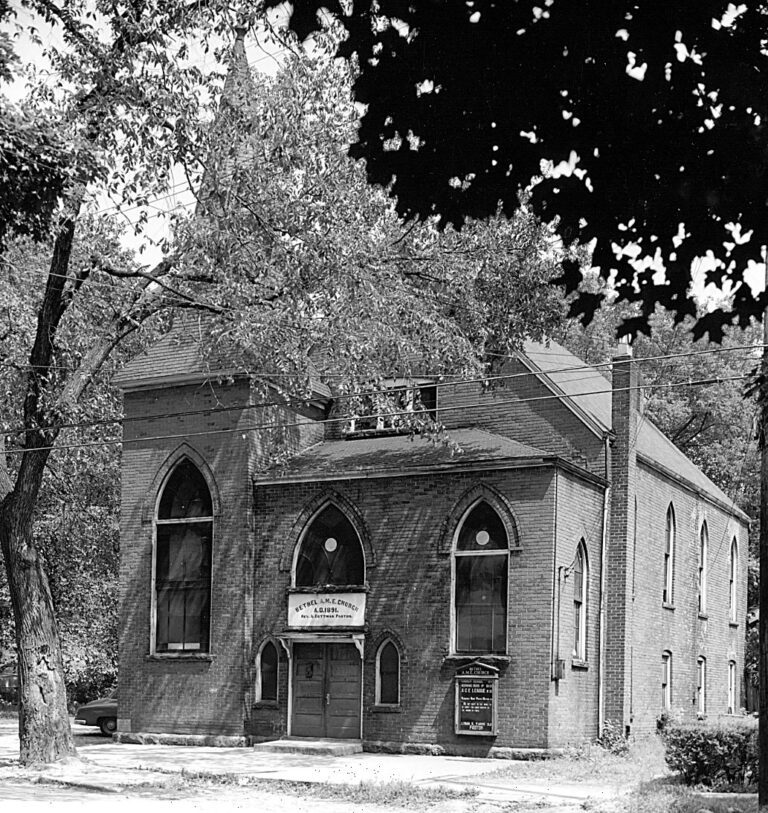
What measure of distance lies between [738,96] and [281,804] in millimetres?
14761

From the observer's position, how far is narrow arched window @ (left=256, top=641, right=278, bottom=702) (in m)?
28.1

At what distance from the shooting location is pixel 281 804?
18484 millimetres

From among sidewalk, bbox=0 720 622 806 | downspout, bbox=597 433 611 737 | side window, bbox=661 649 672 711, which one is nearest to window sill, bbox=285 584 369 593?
sidewalk, bbox=0 720 622 806

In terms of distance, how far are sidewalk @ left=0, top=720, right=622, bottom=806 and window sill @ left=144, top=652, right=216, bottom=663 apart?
1984mm

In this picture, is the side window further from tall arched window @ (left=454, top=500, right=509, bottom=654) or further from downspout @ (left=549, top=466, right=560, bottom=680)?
tall arched window @ (left=454, top=500, right=509, bottom=654)

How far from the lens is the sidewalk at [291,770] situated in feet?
66.1

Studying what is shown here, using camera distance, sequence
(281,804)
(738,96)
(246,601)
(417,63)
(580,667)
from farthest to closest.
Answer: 1. (246,601)
2. (580,667)
3. (281,804)
4. (417,63)
5. (738,96)

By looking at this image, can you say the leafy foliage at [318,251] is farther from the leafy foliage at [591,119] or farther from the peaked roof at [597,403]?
the leafy foliage at [591,119]

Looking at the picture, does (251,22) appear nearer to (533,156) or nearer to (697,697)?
(533,156)

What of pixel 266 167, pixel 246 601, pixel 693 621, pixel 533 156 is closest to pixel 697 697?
pixel 693 621

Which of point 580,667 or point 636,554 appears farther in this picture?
point 636,554

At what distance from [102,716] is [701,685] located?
15622 mm

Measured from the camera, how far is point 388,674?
26.9m

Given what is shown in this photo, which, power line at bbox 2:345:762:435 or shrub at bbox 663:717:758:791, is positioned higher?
power line at bbox 2:345:762:435
